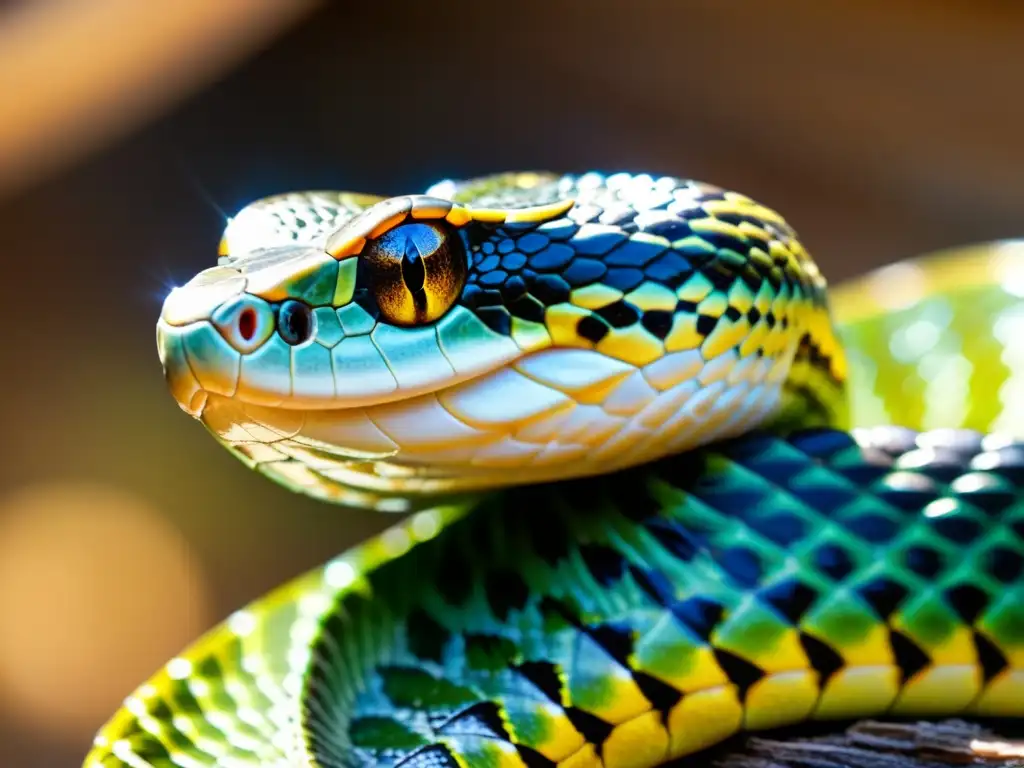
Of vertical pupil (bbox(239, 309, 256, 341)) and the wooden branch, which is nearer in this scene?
vertical pupil (bbox(239, 309, 256, 341))

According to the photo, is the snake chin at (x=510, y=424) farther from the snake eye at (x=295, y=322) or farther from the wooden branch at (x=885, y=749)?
the wooden branch at (x=885, y=749)

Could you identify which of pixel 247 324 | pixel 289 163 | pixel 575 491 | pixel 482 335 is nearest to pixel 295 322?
pixel 247 324

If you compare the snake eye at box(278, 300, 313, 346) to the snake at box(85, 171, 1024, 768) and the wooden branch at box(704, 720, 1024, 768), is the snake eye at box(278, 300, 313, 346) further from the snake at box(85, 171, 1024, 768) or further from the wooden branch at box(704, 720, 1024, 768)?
the wooden branch at box(704, 720, 1024, 768)

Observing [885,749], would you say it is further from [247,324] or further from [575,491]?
[247,324]

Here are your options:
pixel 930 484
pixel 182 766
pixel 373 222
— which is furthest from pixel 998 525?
pixel 182 766

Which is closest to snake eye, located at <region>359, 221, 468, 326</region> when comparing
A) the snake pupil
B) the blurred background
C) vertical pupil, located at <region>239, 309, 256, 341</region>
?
the snake pupil

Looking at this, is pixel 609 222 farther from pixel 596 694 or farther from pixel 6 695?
pixel 6 695
